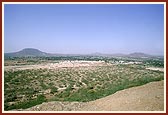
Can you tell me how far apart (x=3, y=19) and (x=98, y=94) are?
23.8ft

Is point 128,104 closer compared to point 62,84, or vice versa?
point 128,104

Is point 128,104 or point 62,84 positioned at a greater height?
point 128,104

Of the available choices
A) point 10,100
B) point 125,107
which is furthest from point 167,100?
point 10,100

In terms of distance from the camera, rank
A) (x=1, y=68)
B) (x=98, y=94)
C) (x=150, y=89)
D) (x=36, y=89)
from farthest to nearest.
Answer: (x=36, y=89)
(x=98, y=94)
(x=150, y=89)
(x=1, y=68)

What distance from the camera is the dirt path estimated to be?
9405 mm

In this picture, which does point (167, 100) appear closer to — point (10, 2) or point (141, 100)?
point (141, 100)

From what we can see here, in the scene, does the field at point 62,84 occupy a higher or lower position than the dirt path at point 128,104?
lower

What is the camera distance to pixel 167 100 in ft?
31.4

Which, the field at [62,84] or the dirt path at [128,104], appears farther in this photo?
the field at [62,84]

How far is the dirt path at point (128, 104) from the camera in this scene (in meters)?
9.40

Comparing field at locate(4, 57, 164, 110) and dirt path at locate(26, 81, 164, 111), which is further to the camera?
field at locate(4, 57, 164, 110)

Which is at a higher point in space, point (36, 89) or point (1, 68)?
point (1, 68)

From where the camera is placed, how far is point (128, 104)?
980cm

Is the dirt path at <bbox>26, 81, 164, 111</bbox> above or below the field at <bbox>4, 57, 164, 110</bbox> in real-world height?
above
